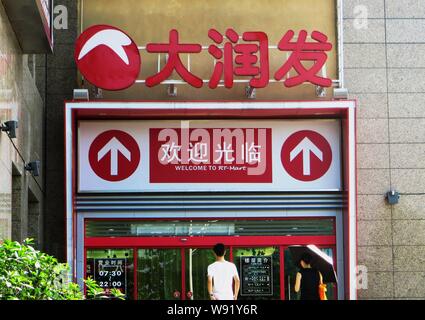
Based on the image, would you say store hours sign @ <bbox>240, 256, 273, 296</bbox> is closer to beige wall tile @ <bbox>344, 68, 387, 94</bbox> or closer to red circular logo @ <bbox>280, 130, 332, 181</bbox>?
red circular logo @ <bbox>280, 130, 332, 181</bbox>

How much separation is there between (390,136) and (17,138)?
28.5ft

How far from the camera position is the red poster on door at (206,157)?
2002 cm

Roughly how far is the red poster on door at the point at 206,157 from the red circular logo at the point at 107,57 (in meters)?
1.57

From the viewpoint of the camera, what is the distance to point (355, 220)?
19672 mm

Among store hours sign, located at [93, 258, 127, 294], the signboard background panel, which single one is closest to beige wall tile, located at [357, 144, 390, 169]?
the signboard background panel

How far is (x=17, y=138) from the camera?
626 inches

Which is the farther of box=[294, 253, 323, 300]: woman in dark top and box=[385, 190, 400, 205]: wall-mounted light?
box=[385, 190, 400, 205]: wall-mounted light

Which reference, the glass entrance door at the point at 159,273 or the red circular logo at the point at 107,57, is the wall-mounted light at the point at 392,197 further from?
the red circular logo at the point at 107,57

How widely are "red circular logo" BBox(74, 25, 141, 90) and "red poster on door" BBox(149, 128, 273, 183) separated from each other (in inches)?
62.0

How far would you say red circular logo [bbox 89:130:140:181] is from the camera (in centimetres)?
1991

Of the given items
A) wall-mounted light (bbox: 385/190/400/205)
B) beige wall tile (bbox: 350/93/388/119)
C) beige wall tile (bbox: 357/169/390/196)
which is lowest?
wall-mounted light (bbox: 385/190/400/205)

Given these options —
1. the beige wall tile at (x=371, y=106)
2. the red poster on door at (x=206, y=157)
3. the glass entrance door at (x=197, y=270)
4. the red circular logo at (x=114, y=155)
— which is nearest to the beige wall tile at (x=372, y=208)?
the beige wall tile at (x=371, y=106)
